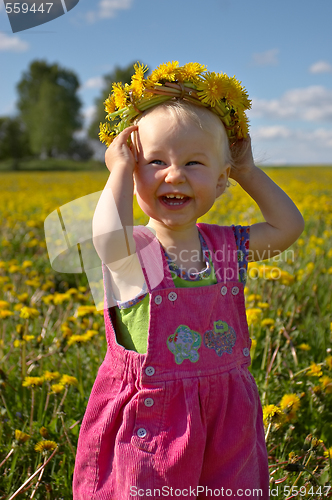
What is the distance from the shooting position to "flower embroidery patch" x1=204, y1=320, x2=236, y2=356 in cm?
122

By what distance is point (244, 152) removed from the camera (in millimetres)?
1438

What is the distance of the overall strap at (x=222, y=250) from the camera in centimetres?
133

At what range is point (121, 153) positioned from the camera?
1.21 meters

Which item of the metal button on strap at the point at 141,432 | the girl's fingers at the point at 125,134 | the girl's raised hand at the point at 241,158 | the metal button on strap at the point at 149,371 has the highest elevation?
the girl's fingers at the point at 125,134

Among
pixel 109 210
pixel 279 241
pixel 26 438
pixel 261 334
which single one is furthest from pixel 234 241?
pixel 261 334

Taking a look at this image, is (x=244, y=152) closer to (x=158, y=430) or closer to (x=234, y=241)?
(x=234, y=241)

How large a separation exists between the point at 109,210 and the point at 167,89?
0.37 m

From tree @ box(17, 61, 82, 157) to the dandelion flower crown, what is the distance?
49.9 metres

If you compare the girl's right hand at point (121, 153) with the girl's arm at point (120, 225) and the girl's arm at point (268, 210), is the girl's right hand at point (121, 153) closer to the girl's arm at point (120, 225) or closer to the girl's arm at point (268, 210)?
the girl's arm at point (120, 225)

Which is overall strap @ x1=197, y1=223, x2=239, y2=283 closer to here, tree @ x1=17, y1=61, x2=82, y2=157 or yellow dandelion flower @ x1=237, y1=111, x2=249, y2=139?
yellow dandelion flower @ x1=237, y1=111, x2=249, y2=139

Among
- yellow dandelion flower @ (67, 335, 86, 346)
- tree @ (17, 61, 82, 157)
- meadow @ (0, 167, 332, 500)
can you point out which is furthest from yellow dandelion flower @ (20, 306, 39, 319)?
tree @ (17, 61, 82, 157)

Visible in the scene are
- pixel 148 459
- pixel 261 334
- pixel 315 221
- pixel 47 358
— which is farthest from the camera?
pixel 315 221

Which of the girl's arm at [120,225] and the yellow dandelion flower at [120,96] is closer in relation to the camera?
the girl's arm at [120,225]

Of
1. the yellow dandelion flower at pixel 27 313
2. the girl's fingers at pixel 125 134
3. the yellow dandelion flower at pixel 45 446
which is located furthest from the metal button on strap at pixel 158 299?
the yellow dandelion flower at pixel 27 313
